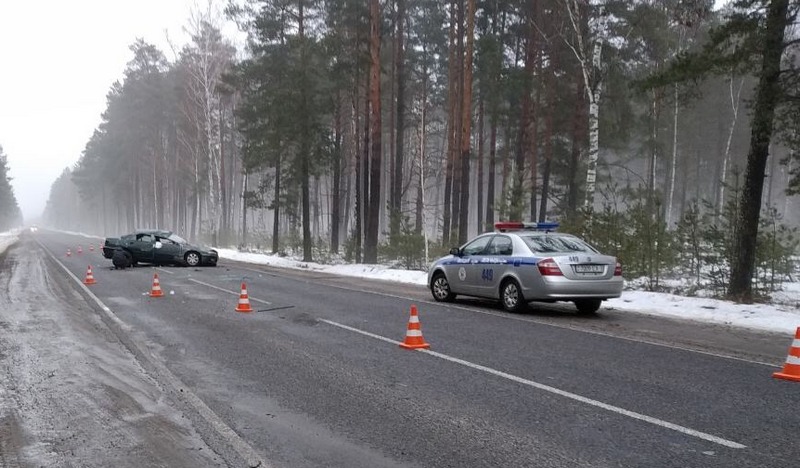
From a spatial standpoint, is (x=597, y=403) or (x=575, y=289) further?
(x=575, y=289)

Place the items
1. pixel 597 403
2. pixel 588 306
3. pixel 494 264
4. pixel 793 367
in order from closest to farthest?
pixel 597 403
pixel 793 367
pixel 588 306
pixel 494 264

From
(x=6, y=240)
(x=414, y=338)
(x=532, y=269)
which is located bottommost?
(x=6, y=240)

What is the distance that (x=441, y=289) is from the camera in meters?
13.4

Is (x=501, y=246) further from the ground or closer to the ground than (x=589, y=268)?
further from the ground

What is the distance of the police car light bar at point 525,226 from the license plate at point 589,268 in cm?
133

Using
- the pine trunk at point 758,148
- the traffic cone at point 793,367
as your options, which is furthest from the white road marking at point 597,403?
the pine trunk at point 758,148

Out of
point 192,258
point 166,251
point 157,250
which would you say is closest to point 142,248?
point 157,250

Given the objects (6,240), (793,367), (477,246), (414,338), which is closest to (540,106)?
(477,246)

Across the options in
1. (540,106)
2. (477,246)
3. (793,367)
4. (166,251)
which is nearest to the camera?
(793,367)

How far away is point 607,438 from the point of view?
14.9 feet

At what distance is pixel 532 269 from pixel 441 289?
2.94 metres

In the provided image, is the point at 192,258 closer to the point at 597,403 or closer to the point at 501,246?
the point at 501,246

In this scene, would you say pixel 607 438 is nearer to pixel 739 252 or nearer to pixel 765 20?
pixel 739 252

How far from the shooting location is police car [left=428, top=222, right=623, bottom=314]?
10750 mm
